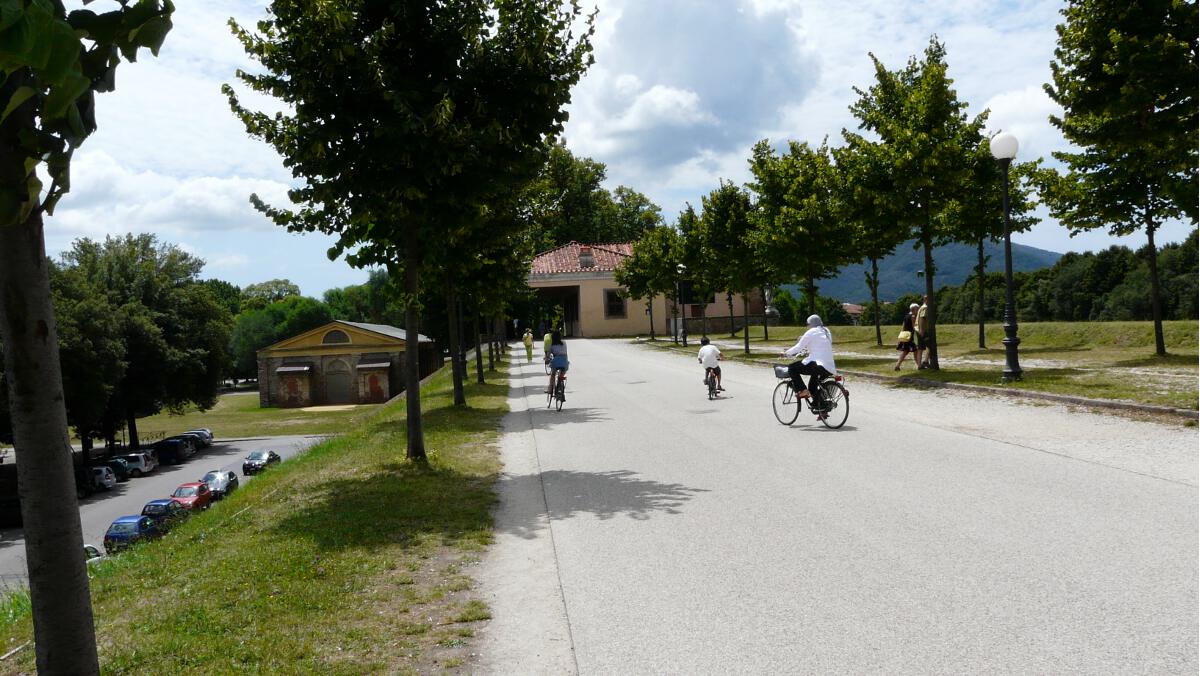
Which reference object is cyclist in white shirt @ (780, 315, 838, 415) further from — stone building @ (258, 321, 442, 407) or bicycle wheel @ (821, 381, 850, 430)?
stone building @ (258, 321, 442, 407)

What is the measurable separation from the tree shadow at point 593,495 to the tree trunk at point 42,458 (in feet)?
13.1

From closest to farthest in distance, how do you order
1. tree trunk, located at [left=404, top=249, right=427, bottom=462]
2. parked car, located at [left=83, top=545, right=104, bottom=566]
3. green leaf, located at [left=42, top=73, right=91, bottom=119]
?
green leaf, located at [left=42, top=73, right=91, bottom=119]
parked car, located at [left=83, top=545, right=104, bottom=566]
tree trunk, located at [left=404, top=249, right=427, bottom=462]

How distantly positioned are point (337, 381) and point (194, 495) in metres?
45.5

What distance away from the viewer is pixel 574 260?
71812mm

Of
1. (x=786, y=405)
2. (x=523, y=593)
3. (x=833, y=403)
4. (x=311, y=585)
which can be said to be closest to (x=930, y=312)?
(x=786, y=405)

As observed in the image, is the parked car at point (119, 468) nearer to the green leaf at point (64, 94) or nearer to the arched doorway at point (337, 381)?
the arched doorway at point (337, 381)

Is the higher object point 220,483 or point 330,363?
point 330,363

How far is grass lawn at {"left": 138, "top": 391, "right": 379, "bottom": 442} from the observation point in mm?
59312

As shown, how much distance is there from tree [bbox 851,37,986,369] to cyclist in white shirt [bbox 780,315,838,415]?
7870mm

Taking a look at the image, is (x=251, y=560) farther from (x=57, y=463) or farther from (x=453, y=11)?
(x=453, y=11)

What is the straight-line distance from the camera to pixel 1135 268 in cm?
3812

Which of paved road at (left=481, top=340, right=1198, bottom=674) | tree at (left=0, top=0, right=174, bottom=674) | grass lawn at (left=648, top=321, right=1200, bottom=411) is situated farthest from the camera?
grass lawn at (left=648, top=321, right=1200, bottom=411)

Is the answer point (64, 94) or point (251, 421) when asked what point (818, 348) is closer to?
point (64, 94)

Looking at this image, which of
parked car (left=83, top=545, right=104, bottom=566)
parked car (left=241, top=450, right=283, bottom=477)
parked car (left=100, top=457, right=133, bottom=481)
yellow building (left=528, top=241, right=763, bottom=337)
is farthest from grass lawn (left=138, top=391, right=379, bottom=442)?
parked car (left=83, top=545, right=104, bottom=566)
